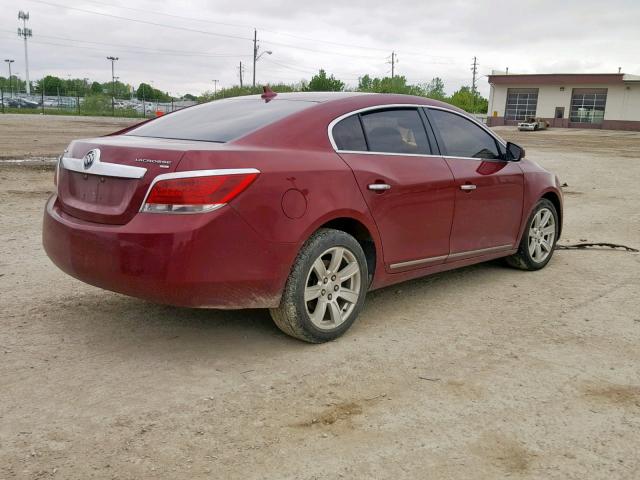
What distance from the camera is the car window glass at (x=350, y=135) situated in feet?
13.5

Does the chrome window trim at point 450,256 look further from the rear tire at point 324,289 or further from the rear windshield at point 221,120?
the rear windshield at point 221,120

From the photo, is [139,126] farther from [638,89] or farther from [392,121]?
[638,89]

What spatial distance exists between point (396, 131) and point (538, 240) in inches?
88.4

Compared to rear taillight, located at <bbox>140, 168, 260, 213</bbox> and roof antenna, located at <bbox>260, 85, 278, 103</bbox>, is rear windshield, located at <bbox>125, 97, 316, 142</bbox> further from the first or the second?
rear taillight, located at <bbox>140, 168, 260, 213</bbox>

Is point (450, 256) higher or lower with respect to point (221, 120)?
lower

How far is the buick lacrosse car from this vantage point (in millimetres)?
3354

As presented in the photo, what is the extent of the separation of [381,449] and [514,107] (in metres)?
67.9

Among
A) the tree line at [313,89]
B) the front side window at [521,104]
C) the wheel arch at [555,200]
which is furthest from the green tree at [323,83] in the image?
the wheel arch at [555,200]

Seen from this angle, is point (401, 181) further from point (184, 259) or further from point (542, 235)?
point (542, 235)

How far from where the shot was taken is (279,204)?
3572mm

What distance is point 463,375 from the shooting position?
359 cm

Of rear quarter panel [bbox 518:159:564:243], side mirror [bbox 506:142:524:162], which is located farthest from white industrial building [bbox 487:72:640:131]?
side mirror [bbox 506:142:524:162]

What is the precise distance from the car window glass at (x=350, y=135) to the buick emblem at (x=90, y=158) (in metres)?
1.45

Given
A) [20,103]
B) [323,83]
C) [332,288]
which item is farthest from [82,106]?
[332,288]
